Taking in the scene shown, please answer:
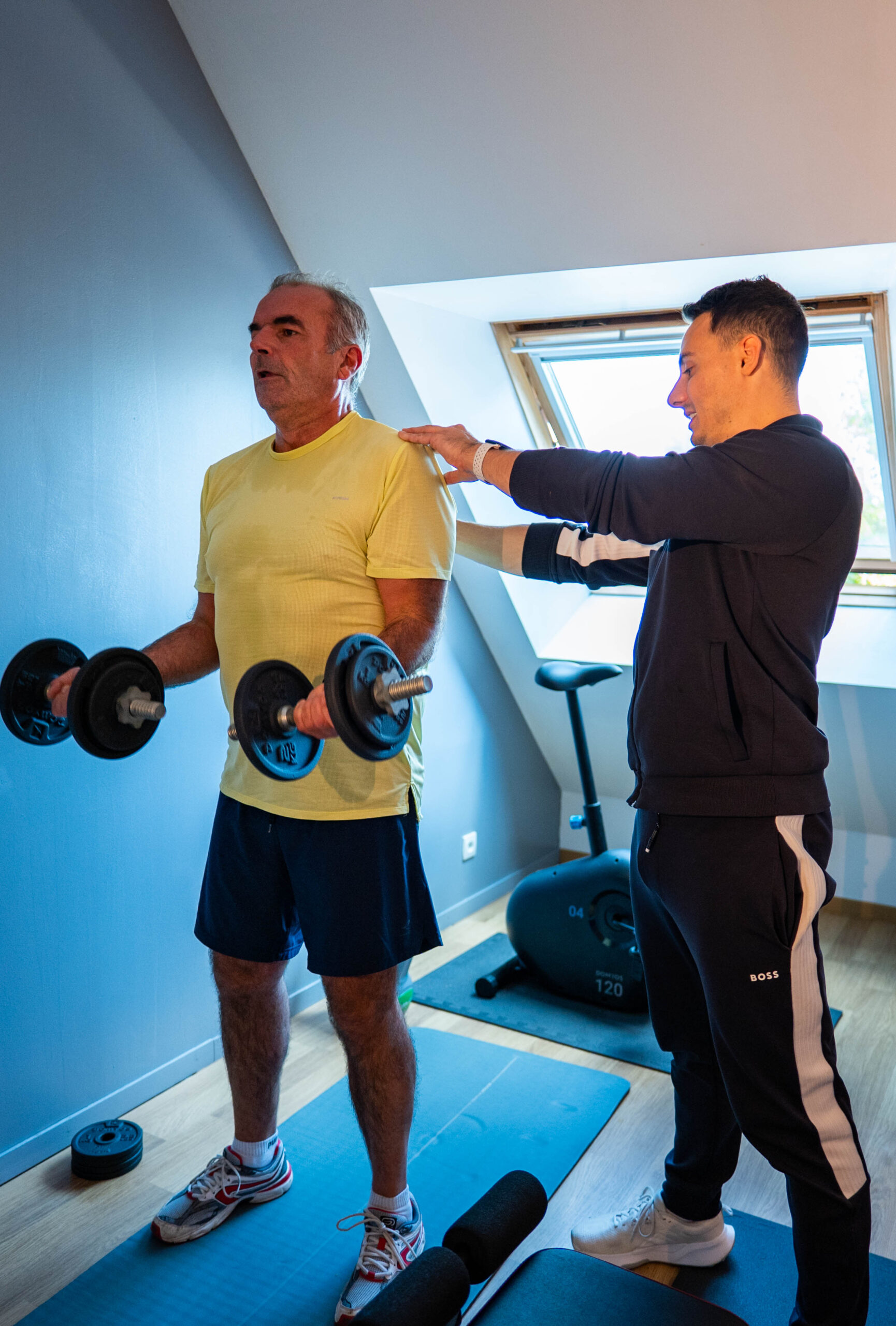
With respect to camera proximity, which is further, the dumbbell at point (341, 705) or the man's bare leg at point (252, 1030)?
the man's bare leg at point (252, 1030)

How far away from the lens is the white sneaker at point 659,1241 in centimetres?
156

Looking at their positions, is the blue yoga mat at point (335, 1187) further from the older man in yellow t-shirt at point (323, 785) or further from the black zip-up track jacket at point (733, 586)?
the black zip-up track jacket at point (733, 586)

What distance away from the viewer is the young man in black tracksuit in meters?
1.24

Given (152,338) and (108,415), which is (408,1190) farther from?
(152,338)

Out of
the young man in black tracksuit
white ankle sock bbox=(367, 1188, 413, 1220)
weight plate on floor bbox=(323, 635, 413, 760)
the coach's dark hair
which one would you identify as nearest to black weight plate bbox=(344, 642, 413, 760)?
weight plate on floor bbox=(323, 635, 413, 760)

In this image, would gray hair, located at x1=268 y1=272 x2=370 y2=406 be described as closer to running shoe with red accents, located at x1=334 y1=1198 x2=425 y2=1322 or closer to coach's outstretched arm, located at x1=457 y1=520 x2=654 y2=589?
coach's outstretched arm, located at x1=457 y1=520 x2=654 y2=589

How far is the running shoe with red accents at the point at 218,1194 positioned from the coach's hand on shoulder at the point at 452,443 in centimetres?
127

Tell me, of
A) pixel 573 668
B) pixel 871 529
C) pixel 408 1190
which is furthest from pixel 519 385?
pixel 408 1190

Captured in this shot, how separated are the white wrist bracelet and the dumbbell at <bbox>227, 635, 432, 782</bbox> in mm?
334

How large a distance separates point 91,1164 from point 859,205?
2.26 metres

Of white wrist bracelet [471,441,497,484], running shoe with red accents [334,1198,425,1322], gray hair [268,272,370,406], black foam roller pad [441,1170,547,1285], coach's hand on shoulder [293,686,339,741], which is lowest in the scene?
running shoe with red accents [334,1198,425,1322]

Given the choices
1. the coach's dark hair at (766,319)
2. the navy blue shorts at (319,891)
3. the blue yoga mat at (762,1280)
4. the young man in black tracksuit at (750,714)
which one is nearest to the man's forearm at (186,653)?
the navy blue shorts at (319,891)

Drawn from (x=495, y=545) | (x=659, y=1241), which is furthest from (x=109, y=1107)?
(x=495, y=545)

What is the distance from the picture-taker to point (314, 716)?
1314mm
